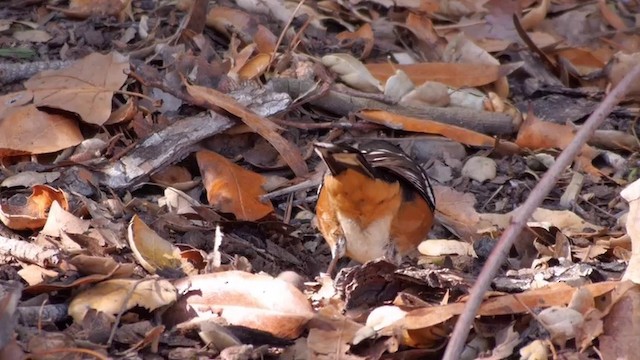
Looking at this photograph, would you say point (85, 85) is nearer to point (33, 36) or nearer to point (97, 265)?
point (33, 36)

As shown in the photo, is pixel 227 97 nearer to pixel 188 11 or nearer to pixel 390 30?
pixel 188 11

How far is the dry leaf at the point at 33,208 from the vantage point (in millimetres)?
3910

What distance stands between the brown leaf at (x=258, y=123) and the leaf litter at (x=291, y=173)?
1 centimetres

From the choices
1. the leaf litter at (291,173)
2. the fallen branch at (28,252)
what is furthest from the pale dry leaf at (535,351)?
the fallen branch at (28,252)

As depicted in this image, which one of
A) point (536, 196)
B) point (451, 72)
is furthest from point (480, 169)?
point (536, 196)

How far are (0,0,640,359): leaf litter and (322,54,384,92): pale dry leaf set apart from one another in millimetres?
12

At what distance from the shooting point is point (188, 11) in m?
5.45

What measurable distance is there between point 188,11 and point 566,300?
2805mm

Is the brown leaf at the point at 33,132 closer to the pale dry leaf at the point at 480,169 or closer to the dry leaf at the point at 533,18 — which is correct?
the pale dry leaf at the point at 480,169

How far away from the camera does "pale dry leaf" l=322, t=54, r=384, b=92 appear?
5.37 m

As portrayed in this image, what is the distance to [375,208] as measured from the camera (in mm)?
4109

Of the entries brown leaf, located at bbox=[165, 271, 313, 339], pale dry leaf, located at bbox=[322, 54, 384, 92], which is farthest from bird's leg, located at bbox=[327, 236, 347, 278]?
pale dry leaf, located at bbox=[322, 54, 384, 92]

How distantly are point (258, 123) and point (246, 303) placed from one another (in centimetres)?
159

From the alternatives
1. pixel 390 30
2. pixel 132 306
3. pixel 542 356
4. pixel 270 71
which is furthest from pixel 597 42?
pixel 132 306
